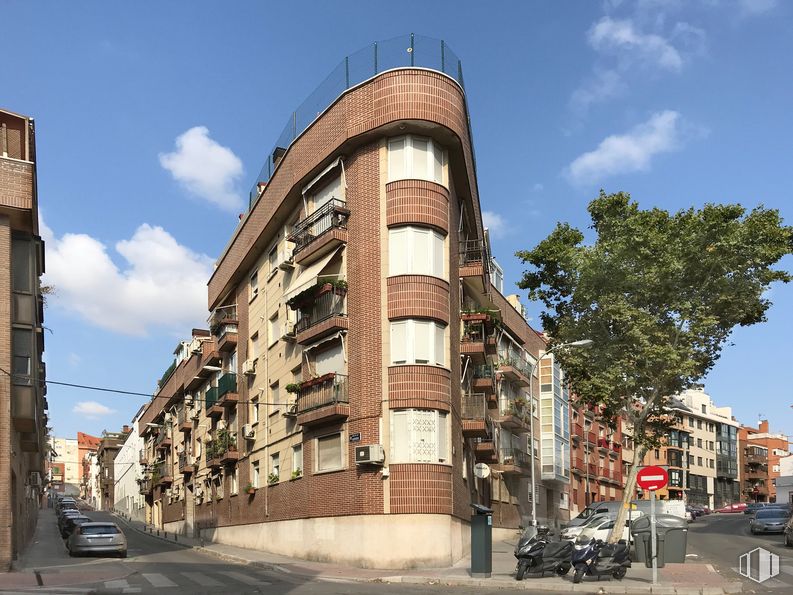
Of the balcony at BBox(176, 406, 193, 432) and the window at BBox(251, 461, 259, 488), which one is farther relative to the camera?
the balcony at BBox(176, 406, 193, 432)

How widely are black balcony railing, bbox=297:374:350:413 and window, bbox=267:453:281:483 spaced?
16.0 feet

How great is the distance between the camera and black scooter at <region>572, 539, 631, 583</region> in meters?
19.8

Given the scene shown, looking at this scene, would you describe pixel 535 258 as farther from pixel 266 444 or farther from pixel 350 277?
pixel 266 444

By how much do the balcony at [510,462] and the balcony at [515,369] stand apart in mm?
3689

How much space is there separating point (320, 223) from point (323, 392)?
634cm

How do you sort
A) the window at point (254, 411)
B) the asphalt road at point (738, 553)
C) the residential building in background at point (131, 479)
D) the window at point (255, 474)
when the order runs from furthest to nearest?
the residential building in background at point (131, 479)
the window at point (254, 411)
the window at point (255, 474)
the asphalt road at point (738, 553)

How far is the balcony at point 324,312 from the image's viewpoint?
2819cm

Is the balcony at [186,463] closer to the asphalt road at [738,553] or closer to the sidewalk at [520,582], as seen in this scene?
the sidewalk at [520,582]

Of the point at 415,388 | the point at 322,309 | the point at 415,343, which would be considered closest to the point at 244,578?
the point at 415,388

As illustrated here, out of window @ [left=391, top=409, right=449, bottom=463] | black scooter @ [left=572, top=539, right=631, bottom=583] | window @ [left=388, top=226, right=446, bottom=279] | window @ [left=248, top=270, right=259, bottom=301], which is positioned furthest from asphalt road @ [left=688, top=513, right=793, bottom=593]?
window @ [left=248, top=270, right=259, bottom=301]

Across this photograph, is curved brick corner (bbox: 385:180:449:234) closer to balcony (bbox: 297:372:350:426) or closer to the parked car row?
balcony (bbox: 297:372:350:426)

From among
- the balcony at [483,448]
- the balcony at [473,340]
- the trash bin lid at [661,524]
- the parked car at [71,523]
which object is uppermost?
the balcony at [473,340]

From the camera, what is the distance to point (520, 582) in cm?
2011

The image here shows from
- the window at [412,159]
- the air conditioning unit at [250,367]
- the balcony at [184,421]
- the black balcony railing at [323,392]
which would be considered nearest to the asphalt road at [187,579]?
the black balcony railing at [323,392]
